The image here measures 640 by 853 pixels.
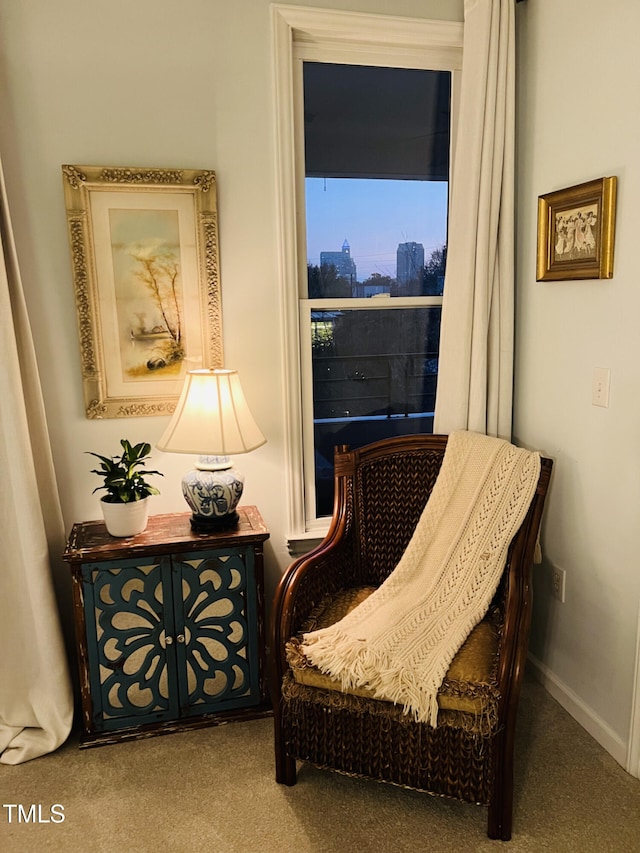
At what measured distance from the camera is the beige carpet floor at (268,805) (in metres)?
1.80

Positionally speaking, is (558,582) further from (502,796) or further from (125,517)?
(125,517)

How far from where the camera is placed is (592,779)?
200cm

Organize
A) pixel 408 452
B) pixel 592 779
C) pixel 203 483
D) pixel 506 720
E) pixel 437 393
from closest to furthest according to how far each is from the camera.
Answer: pixel 506 720
pixel 592 779
pixel 203 483
pixel 408 452
pixel 437 393

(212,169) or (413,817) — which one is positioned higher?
(212,169)

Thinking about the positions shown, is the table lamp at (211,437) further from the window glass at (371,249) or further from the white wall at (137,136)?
the window glass at (371,249)

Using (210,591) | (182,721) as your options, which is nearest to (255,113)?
(210,591)

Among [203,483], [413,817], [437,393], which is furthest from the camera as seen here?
[437,393]

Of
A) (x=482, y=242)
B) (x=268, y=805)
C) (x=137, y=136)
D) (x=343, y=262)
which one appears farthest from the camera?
(x=343, y=262)

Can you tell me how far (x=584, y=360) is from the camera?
216 cm

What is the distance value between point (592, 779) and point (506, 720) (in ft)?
1.63

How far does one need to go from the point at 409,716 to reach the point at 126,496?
3.57ft

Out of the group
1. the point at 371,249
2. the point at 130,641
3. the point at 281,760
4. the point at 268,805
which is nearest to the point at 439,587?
the point at 281,760

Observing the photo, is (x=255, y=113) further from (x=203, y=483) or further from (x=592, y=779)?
(x=592, y=779)

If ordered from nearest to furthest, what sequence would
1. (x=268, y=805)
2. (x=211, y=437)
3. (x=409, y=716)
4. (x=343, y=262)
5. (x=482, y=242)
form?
(x=409, y=716)
(x=268, y=805)
(x=211, y=437)
(x=482, y=242)
(x=343, y=262)
